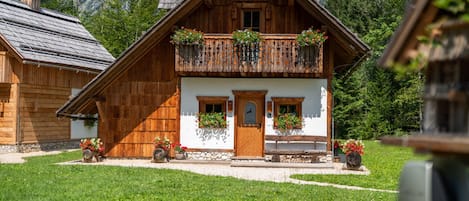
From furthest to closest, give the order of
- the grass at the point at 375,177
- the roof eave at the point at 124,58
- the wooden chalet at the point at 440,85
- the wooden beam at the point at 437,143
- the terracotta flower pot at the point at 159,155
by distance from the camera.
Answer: the terracotta flower pot at the point at 159,155
the roof eave at the point at 124,58
the grass at the point at 375,177
the wooden chalet at the point at 440,85
the wooden beam at the point at 437,143

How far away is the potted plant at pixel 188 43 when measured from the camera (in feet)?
62.0

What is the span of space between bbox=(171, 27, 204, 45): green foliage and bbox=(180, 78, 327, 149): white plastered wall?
1829 mm

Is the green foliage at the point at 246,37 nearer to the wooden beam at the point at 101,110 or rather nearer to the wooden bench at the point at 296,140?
the wooden bench at the point at 296,140

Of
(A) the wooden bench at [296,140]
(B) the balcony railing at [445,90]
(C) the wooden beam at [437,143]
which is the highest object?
(B) the balcony railing at [445,90]

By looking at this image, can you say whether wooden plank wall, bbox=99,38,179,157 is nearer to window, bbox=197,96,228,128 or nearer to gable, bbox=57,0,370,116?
gable, bbox=57,0,370,116

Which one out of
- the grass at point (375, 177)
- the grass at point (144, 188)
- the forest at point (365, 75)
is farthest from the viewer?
the forest at point (365, 75)

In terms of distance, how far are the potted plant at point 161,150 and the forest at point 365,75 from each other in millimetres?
12714

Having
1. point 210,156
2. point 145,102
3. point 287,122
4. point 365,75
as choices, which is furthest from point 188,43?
point 365,75

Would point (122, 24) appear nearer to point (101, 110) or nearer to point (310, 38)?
point (101, 110)

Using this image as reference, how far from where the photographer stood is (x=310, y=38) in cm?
1853

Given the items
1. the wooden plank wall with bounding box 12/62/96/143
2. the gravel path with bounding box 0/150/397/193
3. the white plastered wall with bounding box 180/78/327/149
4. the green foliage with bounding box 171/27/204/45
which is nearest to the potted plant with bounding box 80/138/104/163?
the gravel path with bounding box 0/150/397/193

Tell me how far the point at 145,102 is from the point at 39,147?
8.62 meters

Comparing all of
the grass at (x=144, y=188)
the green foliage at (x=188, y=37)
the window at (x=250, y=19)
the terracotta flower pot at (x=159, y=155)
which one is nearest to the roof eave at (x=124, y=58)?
the green foliage at (x=188, y=37)

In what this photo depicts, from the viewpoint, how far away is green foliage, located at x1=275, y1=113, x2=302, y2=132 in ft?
65.4
